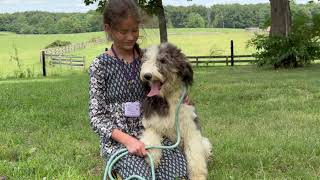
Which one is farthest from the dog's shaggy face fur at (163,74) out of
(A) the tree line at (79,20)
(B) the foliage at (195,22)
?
(B) the foliage at (195,22)

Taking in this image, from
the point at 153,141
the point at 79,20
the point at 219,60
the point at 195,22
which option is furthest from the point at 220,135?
the point at 195,22

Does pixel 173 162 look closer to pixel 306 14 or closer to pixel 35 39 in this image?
pixel 306 14

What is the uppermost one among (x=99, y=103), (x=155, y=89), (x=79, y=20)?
(x=79, y=20)

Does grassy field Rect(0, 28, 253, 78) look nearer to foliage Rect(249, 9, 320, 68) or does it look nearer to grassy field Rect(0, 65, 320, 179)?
foliage Rect(249, 9, 320, 68)

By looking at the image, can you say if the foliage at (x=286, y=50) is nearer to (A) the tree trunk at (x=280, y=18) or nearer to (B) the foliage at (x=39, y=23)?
(A) the tree trunk at (x=280, y=18)

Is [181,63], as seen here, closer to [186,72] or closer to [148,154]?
[186,72]

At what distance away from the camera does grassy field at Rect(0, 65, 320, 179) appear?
505cm

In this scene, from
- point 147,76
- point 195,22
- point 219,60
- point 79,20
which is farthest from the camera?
point 195,22

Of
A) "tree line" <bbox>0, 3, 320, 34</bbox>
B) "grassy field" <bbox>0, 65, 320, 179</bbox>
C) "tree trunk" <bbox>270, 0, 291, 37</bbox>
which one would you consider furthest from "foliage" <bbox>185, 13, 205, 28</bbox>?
"grassy field" <bbox>0, 65, 320, 179</bbox>

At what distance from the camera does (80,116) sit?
8.45 meters

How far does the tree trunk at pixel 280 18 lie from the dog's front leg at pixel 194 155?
17773 millimetres

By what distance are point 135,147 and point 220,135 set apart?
2830 millimetres

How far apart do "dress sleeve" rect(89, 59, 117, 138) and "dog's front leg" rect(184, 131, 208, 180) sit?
0.61 meters

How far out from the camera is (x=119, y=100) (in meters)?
4.30
